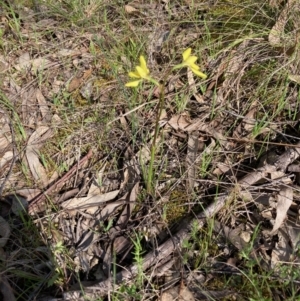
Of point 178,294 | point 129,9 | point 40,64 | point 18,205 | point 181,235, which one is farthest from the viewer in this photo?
point 129,9

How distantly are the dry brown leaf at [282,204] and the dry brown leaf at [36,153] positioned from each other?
1.06 m

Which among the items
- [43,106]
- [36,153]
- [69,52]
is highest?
→ [69,52]

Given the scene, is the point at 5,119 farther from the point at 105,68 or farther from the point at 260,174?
the point at 260,174

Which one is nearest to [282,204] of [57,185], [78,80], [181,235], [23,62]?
[181,235]

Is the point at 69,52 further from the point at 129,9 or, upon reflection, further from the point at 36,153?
the point at 36,153

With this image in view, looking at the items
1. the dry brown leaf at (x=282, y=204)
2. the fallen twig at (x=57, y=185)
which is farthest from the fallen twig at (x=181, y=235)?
the fallen twig at (x=57, y=185)

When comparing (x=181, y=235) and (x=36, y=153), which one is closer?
(x=181, y=235)

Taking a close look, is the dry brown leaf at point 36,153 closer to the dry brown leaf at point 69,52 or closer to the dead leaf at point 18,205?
the dead leaf at point 18,205

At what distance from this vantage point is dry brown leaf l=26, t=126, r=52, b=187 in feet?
6.55

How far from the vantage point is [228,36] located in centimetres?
235

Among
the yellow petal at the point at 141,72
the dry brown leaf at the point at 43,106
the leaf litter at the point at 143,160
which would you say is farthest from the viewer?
the dry brown leaf at the point at 43,106

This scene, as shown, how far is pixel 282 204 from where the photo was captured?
5.78 ft

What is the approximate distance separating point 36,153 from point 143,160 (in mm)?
546

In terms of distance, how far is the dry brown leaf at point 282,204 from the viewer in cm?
173
